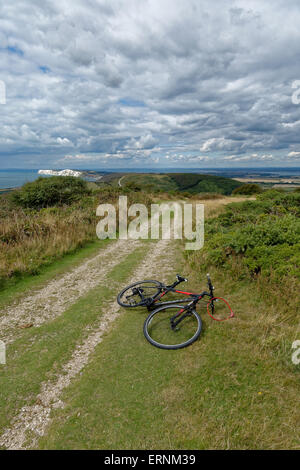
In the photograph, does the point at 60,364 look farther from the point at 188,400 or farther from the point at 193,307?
the point at 193,307

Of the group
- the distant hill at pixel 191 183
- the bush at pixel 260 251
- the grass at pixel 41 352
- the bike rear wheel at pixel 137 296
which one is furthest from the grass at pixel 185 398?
the distant hill at pixel 191 183

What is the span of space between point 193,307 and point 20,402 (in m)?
4.04

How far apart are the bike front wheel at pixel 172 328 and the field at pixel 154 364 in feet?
0.71

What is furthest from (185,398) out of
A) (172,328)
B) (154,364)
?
(172,328)

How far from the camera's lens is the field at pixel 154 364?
350 centimetres

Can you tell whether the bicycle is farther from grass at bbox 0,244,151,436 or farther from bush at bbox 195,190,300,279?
bush at bbox 195,190,300,279

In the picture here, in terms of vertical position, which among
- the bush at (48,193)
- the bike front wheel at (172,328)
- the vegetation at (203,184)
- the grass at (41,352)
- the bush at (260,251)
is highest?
the vegetation at (203,184)

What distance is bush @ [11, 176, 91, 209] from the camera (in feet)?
69.7

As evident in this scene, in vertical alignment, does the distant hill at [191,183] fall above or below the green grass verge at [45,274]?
above

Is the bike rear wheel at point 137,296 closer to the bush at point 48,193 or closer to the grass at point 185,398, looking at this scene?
the grass at point 185,398

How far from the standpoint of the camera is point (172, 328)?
5.72m

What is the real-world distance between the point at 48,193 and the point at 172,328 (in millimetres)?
20173

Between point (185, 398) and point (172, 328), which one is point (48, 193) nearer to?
point (172, 328)
